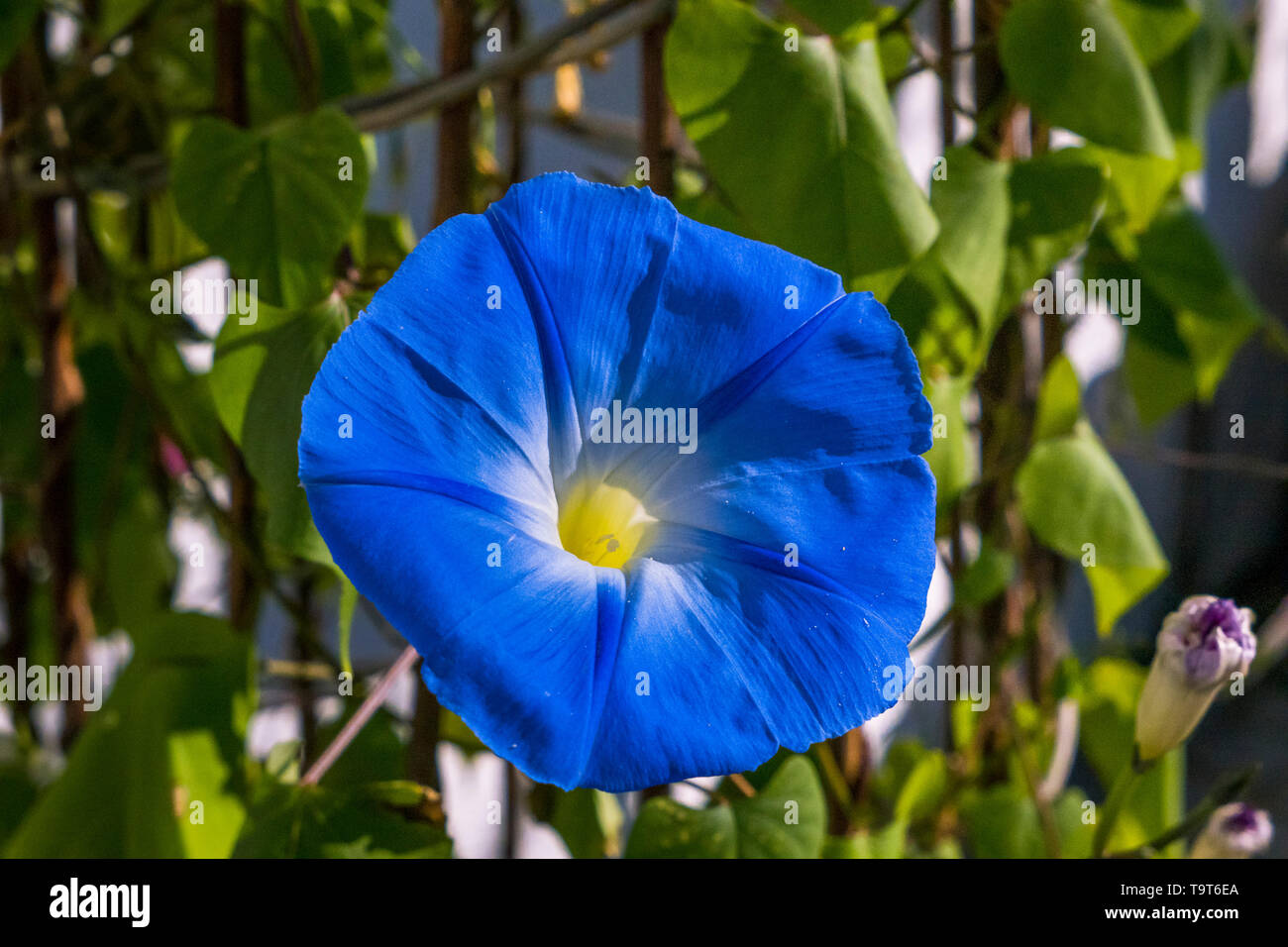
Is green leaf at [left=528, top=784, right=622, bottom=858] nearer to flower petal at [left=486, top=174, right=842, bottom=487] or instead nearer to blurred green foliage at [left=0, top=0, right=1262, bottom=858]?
blurred green foliage at [left=0, top=0, right=1262, bottom=858]

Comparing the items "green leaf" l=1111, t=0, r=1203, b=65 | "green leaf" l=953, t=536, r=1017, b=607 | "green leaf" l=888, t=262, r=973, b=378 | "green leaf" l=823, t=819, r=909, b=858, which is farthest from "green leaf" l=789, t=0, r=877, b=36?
"green leaf" l=823, t=819, r=909, b=858

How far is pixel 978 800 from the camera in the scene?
744mm

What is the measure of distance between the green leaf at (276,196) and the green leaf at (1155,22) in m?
0.43

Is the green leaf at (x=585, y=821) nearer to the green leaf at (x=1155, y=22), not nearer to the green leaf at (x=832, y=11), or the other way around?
the green leaf at (x=832, y=11)

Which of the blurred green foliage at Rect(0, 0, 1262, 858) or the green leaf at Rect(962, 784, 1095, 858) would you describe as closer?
the blurred green foliage at Rect(0, 0, 1262, 858)

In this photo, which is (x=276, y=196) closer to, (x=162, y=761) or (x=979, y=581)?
(x=162, y=761)

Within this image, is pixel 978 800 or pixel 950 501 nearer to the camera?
pixel 950 501

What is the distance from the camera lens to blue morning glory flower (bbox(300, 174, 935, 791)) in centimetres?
28

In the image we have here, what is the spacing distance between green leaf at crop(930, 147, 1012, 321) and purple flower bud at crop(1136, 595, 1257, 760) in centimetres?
17

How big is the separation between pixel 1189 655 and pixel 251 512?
51 cm

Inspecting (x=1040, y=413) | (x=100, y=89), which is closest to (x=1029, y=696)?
(x=1040, y=413)
